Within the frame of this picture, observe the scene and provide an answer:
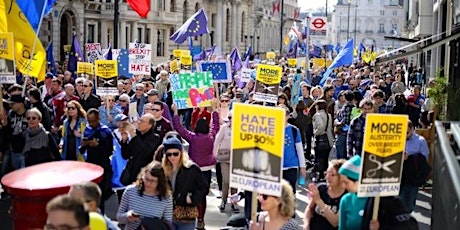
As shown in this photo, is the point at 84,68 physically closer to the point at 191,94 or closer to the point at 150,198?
the point at 191,94

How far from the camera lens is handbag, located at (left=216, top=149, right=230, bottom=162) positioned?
11.2 m

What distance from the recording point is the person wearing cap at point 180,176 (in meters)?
7.70

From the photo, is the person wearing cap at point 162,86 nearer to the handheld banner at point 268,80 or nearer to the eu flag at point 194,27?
the handheld banner at point 268,80

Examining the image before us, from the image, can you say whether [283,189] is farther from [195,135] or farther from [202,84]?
[202,84]

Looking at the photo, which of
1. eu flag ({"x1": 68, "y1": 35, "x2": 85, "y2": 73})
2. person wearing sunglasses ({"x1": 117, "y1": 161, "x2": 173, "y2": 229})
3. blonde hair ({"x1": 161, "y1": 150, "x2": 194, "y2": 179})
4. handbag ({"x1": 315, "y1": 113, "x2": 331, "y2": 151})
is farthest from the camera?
eu flag ({"x1": 68, "y1": 35, "x2": 85, "y2": 73})

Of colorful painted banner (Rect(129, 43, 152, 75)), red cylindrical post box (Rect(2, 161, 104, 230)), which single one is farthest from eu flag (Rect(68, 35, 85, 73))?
red cylindrical post box (Rect(2, 161, 104, 230))

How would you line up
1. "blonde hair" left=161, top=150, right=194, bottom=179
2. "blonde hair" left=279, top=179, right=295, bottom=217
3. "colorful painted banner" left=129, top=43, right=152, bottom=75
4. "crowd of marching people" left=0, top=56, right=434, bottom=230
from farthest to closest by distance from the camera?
"colorful painted banner" left=129, top=43, right=152, bottom=75
"blonde hair" left=161, top=150, right=194, bottom=179
"crowd of marching people" left=0, top=56, right=434, bottom=230
"blonde hair" left=279, top=179, right=295, bottom=217

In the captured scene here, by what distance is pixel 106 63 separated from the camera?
15.5 m

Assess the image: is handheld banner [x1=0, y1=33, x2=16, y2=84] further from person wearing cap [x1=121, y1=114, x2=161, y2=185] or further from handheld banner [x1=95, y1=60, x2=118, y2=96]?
person wearing cap [x1=121, y1=114, x2=161, y2=185]

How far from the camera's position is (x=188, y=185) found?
770cm

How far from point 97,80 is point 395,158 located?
9.92m

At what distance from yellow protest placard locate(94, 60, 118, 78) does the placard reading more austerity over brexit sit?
31.2 feet

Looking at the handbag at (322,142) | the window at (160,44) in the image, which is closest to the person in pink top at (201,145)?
the handbag at (322,142)

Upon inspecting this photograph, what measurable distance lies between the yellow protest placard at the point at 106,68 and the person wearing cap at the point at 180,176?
7.98 metres
